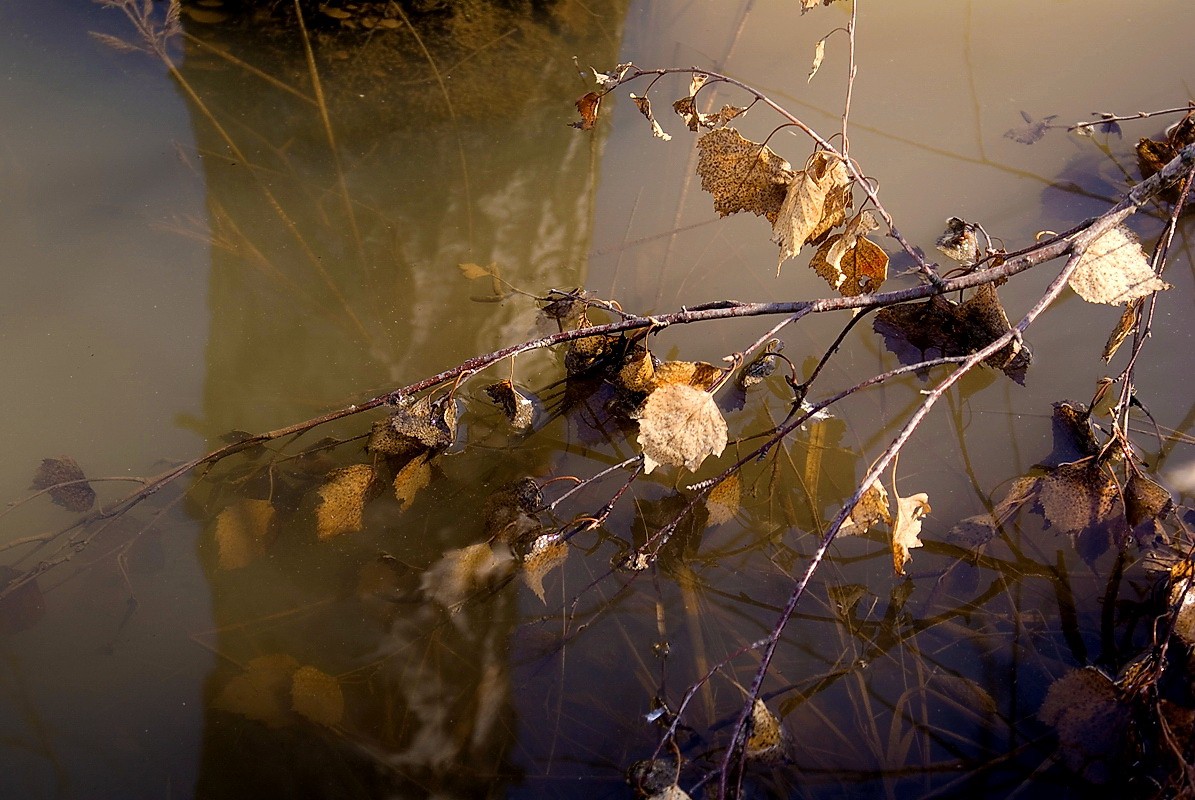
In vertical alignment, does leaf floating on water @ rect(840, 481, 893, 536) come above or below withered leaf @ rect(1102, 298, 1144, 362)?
below

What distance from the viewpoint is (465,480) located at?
152 centimetres

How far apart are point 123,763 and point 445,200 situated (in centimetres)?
141

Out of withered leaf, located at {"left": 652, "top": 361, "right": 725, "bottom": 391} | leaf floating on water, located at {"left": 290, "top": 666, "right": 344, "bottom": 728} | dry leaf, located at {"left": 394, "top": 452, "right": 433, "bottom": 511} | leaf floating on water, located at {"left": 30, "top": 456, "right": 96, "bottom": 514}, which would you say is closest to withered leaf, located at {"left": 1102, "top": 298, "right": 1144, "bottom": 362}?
withered leaf, located at {"left": 652, "top": 361, "right": 725, "bottom": 391}

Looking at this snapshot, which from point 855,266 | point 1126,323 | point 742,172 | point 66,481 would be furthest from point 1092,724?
point 66,481

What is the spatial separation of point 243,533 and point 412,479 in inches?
14.1

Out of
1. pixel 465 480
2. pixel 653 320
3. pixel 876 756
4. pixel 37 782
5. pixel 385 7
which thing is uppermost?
pixel 385 7

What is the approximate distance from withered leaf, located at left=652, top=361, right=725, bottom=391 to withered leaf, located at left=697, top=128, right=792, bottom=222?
11.5 inches

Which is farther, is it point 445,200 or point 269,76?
point 269,76

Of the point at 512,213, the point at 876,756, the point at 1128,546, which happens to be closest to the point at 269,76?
the point at 512,213

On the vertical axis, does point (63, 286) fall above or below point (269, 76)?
below

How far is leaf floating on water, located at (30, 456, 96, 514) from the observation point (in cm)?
152

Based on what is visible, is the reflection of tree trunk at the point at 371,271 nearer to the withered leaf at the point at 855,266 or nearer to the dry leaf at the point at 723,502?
the dry leaf at the point at 723,502

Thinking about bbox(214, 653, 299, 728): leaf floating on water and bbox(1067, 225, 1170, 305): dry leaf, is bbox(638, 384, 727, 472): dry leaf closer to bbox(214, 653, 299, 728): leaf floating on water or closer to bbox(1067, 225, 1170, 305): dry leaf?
bbox(1067, 225, 1170, 305): dry leaf

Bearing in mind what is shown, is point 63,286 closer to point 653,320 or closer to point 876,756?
point 653,320
